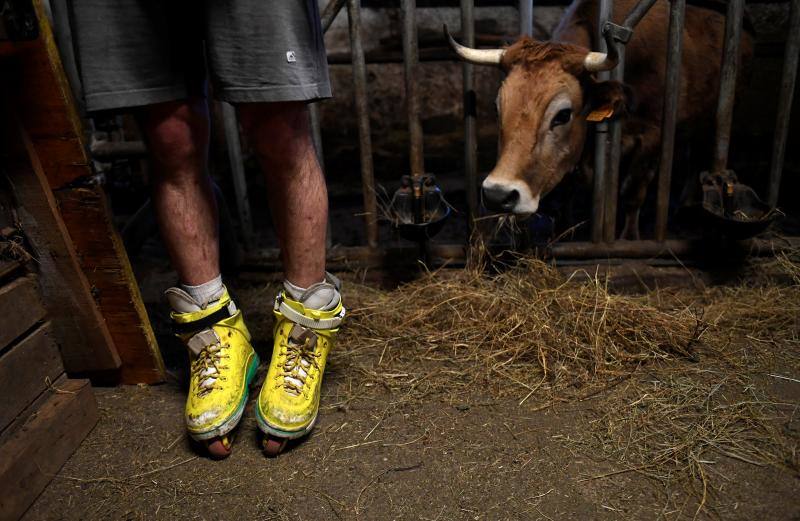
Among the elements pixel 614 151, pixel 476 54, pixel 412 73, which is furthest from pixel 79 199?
pixel 614 151

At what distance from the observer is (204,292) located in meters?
1.85

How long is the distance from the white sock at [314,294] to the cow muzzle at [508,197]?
0.94 metres

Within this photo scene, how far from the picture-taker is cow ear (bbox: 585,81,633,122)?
257cm

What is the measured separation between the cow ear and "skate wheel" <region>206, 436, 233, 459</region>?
1951mm

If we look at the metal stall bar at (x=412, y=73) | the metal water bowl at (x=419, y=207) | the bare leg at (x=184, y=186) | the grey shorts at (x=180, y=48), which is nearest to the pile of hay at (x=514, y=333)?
the metal water bowl at (x=419, y=207)

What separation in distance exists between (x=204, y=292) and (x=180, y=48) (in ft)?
2.36

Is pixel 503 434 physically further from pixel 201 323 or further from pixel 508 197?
pixel 508 197

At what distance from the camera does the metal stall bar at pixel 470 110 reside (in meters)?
2.59

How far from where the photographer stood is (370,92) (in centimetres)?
479

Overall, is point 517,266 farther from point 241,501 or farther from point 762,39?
point 762,39

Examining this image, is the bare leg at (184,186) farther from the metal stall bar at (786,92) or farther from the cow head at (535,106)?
the metal stall bar at (786,92)

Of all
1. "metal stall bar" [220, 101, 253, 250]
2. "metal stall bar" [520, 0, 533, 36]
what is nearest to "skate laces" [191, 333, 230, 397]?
"metal stall bar" [220, 101, 253, 250]

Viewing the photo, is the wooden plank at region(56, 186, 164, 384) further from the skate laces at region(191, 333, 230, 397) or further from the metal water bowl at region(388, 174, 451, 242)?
the metal water bowl at region(388, 174, 451, 242)

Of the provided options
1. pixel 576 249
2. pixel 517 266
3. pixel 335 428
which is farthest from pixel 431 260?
pixel 335 428
